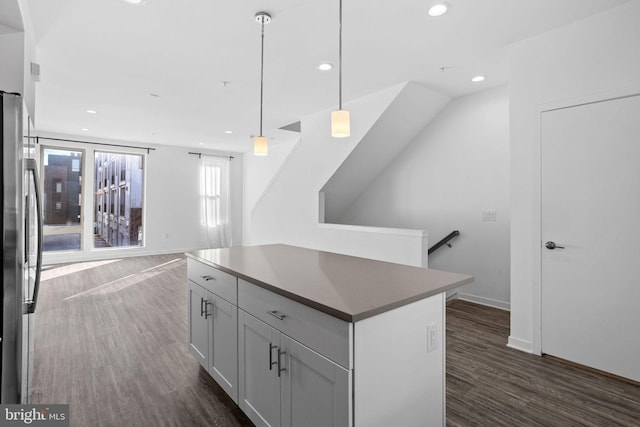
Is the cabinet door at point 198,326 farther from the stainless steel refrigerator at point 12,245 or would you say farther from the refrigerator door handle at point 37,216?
the stainless steel refrigerator at point 12,245

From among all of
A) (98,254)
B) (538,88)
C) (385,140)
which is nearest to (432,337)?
(538,88)

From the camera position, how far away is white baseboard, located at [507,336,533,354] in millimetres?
2799

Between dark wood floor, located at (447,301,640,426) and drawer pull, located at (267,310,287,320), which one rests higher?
drawer pull, located at (267,310,287,320)

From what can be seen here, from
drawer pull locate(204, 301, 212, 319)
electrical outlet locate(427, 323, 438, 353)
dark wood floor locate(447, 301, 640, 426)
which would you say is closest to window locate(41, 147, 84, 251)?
drawer pull locate(204, 301, 212, 319)

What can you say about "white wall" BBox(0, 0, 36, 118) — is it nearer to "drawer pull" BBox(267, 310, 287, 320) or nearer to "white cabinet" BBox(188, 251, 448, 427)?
"white cabinet" BBox(188, 251, 448, 427)

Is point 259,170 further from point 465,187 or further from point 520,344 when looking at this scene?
point 520,344

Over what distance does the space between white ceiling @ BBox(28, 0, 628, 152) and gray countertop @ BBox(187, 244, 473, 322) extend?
1859 millimetres

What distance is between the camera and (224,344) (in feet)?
6.72

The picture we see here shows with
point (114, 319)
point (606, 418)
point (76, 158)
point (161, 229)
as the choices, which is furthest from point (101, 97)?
point (606, 418)

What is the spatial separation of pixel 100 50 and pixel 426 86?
3.47 m

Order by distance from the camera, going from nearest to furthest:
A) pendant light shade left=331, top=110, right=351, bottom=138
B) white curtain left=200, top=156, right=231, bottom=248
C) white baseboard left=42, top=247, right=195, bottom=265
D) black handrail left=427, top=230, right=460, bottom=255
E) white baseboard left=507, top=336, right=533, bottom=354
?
1. pendant light shade left=331, top=110, right=351, bottom=138
2. white baseboard left=507, top=336, right=533, bottom=354
3. black handrail left=427, top=230, right=460, bottom=255
4. white baseboard left=42, top=247, right=195, bottom=265
5. white curtain left=200, top=156, right=231, bottom=248

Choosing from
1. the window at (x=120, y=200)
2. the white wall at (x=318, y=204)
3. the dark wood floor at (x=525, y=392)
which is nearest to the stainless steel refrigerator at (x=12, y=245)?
the dark wood floor at (x=525, y=392)

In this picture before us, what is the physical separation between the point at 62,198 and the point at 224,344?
267 inches

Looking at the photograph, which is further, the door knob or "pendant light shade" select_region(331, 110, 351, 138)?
the door knob
